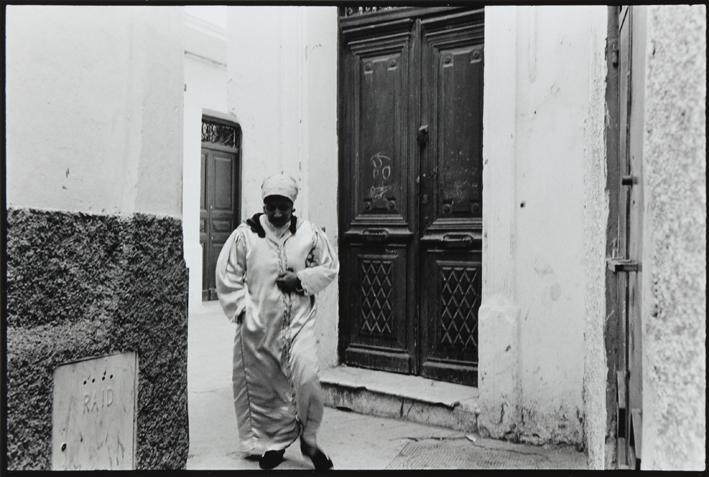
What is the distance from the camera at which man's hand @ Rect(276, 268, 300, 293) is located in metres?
3.48

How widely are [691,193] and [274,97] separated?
4.00m

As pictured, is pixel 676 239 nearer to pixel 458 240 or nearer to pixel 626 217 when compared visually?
pixel 626 217

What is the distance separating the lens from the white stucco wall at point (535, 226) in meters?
3.66

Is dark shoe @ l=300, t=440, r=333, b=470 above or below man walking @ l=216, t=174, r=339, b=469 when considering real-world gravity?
below

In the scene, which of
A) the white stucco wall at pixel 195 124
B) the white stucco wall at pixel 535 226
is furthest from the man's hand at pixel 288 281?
the white stucco wall at pixel 195 124

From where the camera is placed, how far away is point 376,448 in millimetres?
3770

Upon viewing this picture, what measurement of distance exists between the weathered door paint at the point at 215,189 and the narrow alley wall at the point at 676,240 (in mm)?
8725

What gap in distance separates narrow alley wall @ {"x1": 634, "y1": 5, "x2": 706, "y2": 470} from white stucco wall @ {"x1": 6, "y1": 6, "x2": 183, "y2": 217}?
204cm

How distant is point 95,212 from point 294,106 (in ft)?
7.74

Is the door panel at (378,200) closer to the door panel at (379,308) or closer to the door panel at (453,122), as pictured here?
the door panel at (379,308)

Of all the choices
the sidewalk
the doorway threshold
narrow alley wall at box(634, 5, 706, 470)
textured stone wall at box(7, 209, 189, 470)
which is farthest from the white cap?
narrow alley wall at box(634, 5, 706, 470)

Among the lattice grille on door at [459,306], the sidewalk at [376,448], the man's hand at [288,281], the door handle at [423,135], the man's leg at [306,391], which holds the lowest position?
the sidewalk at [376,448]

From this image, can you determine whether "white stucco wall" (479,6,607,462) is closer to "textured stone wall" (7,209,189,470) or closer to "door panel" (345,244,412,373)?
"door panel" (345,244,412,373)

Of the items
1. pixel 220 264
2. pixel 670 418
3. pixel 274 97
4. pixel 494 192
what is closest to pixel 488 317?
pixel 494 192
